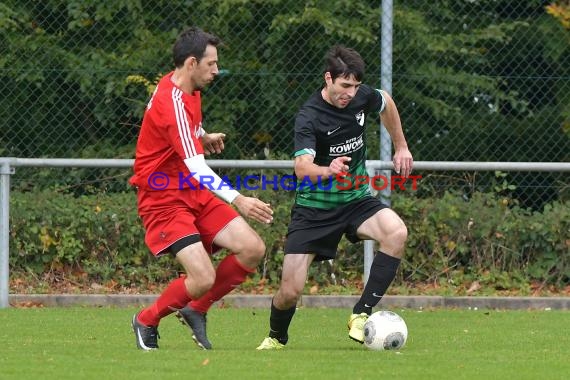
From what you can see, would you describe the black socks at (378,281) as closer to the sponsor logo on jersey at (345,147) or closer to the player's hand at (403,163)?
the player's hand at (403,163)

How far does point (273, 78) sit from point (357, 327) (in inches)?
178

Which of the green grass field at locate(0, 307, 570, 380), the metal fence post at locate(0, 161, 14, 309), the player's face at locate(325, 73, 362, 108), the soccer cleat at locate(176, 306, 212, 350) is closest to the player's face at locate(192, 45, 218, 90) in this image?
the player's face at locate(325, 73, 362, 108)

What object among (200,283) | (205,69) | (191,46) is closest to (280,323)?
(200,283)

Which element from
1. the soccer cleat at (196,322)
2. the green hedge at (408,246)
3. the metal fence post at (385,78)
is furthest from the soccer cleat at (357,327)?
the green hedge at (408,246)

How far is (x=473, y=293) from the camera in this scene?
11.8 meters

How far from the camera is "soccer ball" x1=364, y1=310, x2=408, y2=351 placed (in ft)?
26.1

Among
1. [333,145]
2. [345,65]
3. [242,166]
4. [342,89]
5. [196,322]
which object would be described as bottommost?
[242,166]

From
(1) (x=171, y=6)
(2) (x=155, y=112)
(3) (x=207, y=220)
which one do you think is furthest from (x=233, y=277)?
(1) (x=171, y=6)

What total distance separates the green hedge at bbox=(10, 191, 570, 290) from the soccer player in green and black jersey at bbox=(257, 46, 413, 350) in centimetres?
348

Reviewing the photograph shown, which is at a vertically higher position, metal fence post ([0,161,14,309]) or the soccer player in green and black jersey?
the soccer player in green and black jersey

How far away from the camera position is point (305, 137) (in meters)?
8.24

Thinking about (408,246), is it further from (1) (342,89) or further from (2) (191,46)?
(2) (191,46)

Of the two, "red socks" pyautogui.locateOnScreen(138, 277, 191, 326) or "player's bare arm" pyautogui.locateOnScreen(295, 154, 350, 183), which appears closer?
"player's bare arm" pyautogui.locateOnScreen(295, 154, 350, 183)

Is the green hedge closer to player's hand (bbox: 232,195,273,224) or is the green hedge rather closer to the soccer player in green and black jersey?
the soccer player in green and black jersey
